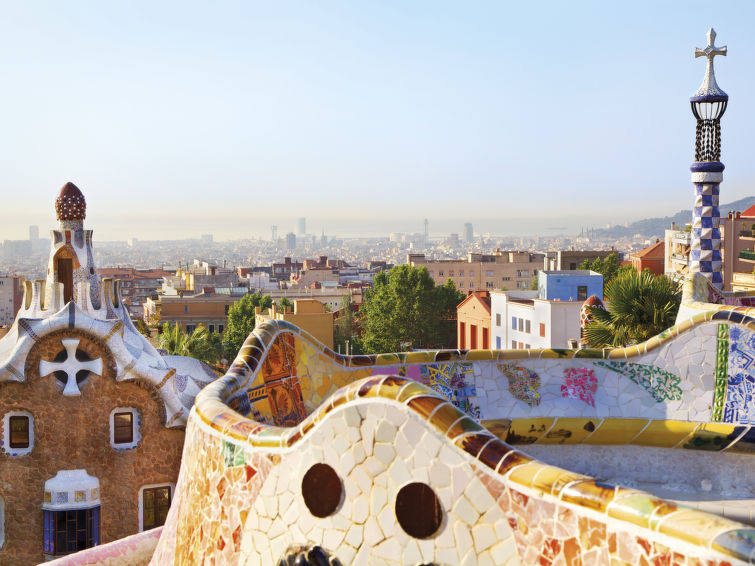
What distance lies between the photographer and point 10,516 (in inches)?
428

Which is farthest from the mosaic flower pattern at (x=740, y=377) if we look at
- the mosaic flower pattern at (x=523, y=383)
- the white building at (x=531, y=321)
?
the white building at (x=531, y=321)

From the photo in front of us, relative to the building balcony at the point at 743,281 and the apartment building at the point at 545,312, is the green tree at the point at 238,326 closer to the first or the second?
the apartment building at the point at 545,312

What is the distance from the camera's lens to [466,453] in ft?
10.2

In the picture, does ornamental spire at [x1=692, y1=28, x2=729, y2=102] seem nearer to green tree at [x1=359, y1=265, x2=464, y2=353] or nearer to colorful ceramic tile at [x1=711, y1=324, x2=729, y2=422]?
colorful ceramic tile at [x1=711, y1=324, x2=729, y2=422]

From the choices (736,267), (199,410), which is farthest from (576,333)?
(199,410)

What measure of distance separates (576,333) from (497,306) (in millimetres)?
7385

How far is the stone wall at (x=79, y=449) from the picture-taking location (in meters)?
10.9

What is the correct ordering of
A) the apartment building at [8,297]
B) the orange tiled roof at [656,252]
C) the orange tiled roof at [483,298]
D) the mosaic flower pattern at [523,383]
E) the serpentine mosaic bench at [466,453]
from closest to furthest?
the serpentine mosaic bench at [466,453]
the mosaic flower pattern at [523,383]
the orange tiled roof at [483,298]
the orange tiled roof at [656,252]
the apartment building at [8,297]

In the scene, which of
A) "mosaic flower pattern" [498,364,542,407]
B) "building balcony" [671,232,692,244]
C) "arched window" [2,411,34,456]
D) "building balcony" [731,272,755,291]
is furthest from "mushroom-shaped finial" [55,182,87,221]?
"building balcony" [671,232,692,244]

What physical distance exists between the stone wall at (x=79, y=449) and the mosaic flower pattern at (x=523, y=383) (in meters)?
6.40

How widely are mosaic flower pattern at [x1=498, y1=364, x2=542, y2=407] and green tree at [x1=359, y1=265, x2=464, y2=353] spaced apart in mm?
42752

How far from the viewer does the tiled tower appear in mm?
11461

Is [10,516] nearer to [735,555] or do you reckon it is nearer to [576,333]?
[735,555]

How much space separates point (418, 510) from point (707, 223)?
9.48 metres
